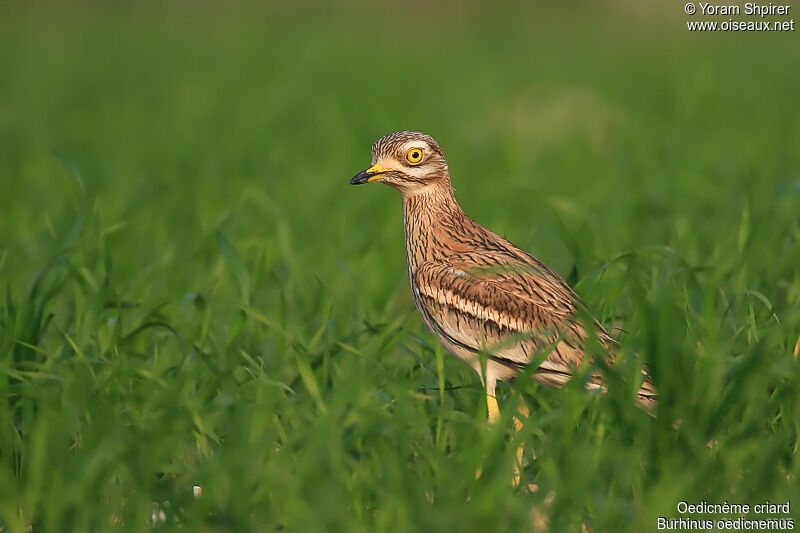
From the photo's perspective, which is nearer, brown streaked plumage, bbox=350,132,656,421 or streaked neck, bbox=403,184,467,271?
brown streaked plumage, bbox=350,132,656,421

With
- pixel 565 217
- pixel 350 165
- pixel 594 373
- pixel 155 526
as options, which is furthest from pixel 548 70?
pixel 155 526

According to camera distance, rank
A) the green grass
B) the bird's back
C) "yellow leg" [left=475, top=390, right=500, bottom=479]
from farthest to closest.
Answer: the bird's back
"yellow leg" [left=475, top=390, right=500, bottom=479]
the green grass

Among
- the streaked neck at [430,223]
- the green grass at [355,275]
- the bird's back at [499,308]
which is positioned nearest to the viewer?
the green grass at [355,275]

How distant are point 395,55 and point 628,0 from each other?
302 inches

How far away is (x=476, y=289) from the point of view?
15.1 feet

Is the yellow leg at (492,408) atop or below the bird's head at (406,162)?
below

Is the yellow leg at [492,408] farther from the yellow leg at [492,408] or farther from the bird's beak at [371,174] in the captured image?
the bird's beak at [371,174]

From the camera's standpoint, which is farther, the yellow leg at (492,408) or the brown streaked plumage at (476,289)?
the brown streaked plumage at (476,289)

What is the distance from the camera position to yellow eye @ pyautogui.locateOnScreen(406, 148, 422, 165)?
16.4ft

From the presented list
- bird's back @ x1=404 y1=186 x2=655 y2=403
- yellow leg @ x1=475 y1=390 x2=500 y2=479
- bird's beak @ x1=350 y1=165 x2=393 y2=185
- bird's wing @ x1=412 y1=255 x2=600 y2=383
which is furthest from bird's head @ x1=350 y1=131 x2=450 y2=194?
yellow leg @ x1=475 y1=390 x2=500 y2=479

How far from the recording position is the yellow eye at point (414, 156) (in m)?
5.01

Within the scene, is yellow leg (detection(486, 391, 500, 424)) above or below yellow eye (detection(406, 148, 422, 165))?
below

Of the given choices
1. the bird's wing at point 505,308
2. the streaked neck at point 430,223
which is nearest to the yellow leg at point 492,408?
the bird's wing at point 505,308

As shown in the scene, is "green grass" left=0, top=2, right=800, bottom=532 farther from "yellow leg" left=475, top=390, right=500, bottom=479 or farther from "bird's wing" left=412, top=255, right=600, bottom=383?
"bird's wing" left=412, top=255, right=600, bottom=383
